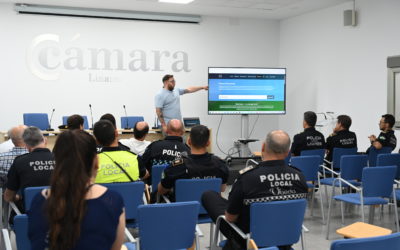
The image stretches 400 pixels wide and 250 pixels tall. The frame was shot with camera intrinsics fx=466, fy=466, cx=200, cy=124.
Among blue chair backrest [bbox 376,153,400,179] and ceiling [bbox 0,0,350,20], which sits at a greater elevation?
ceiling [bbox 0,0,350,20]

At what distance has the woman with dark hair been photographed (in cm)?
179

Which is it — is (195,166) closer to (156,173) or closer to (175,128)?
(156,173)

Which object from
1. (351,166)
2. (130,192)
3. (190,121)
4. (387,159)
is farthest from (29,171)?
(190,121)

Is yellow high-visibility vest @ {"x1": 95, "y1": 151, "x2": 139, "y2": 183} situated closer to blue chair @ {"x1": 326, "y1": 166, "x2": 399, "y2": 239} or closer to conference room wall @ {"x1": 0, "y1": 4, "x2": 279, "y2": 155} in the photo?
blue chair @ {"x1": 326, "y1": 166, "x2": 399, "y2": 239}

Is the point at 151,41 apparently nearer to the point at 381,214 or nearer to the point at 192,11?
the point at 192,11

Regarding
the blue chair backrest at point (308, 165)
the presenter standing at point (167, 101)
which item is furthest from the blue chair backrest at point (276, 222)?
the presenter standing at point (167, 101)

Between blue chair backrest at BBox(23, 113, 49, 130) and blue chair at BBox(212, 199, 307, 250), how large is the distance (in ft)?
21.1

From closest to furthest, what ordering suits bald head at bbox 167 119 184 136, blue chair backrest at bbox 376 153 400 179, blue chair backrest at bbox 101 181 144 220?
1. blue chair backrest at bbox 101 181 144 220
2. bald head at bbox 167 119 184 136
3. blue chair backrest at bbox 376 153 400 179

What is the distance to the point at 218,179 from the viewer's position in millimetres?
3850

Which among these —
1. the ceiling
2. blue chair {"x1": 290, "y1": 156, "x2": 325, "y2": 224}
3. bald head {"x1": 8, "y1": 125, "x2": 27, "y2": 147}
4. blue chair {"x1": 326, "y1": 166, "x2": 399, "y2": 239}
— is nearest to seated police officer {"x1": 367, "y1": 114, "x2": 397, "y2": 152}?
blue chair {"x1": 290, "y1": 156, "x2": 325, "y2": 224}

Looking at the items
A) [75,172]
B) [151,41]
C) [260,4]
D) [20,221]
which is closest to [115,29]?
[151,41]

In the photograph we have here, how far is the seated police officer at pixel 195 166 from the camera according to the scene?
3.95 m

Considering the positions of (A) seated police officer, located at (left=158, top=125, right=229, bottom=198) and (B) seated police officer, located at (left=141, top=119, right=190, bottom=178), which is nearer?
(A) seated police officer, located at (left=158, top=125, right=229, bottom=198)

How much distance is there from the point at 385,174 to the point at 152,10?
683 cm
